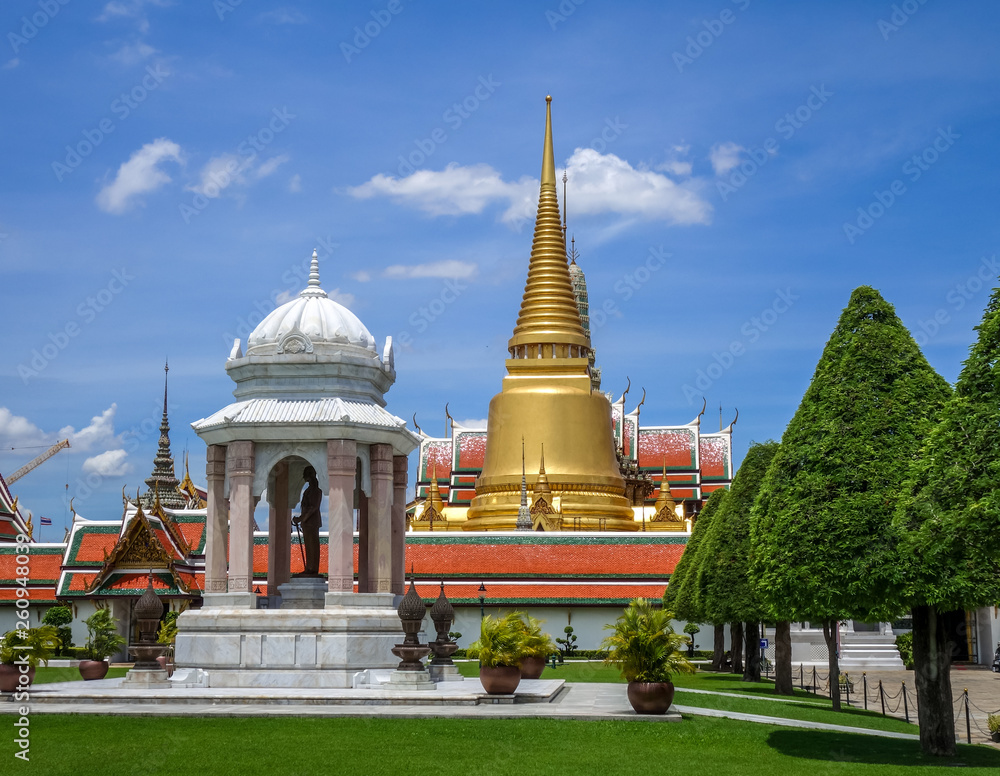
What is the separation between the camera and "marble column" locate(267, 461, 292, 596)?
93.8ft

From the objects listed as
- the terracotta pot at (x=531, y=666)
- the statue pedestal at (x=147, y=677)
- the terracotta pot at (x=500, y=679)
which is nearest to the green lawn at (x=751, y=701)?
the terracotta pot at (x=531, y=666)

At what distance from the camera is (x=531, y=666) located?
27328 millimetres

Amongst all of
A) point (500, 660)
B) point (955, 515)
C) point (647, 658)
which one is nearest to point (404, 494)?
point (500, 660)

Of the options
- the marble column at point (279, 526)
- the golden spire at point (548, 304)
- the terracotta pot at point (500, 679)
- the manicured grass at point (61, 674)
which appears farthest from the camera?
the golden spire at point (548, 304)

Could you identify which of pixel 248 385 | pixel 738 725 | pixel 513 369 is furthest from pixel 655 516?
pixel 738 725

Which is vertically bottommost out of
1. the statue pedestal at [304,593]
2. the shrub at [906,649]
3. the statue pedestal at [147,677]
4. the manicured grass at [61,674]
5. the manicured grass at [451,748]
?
the shrub at [906,649]

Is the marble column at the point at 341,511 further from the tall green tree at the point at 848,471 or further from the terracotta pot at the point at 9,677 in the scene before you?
the tall green tree at the point at 848,471

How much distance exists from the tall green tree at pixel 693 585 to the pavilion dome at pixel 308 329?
1278 cm

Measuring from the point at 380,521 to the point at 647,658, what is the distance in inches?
315

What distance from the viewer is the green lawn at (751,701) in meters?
22.1

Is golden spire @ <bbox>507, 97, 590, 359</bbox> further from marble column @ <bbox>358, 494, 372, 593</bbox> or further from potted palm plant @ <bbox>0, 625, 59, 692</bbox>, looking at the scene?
potted palm plant @ <bbox>0, 625, 59, 692</bbox>

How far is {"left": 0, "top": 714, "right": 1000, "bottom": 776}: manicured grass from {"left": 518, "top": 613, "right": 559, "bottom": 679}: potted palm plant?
139 inches

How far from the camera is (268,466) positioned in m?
25.0

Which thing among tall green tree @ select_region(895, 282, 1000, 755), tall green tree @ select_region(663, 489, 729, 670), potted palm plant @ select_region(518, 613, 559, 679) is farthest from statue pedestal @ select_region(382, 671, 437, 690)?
tall green tree @ select_region(663, 489, 729, 670)
